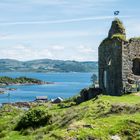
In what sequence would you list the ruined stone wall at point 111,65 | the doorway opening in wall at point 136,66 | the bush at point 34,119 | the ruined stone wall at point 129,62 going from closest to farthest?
1. the bush at point 34,119
2. the ruined stone wall at point 129,62
3. the ruined stone wall at point 111,65
4. the doorway opening in wall at point 136,66

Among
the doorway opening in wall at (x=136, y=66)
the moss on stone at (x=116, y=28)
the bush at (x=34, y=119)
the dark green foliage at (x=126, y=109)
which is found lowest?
the bush at (x=34, y=119)

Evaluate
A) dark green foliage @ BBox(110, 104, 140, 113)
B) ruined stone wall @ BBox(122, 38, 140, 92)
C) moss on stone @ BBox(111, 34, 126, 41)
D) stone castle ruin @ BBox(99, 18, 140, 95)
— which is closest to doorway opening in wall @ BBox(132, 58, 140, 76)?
stone castle ruin @ BBox(99, 18, 140, 95)

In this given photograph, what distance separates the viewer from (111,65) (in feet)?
139

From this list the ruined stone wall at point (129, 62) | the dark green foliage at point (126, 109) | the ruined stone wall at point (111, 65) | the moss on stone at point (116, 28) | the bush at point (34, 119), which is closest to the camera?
the dark green foliage at point (126, 109)

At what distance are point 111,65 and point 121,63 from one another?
136 cm

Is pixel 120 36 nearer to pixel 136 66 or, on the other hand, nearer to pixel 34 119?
pixel 136 66

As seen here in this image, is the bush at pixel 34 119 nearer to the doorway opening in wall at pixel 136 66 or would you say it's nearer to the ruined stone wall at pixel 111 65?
the ruined stone wall at pixel 111 65

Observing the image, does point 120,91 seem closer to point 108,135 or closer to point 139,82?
point 139,82

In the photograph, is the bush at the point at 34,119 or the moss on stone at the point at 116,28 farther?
the moss on stone at the point at 116,28

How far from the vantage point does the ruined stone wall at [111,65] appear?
1634 inches

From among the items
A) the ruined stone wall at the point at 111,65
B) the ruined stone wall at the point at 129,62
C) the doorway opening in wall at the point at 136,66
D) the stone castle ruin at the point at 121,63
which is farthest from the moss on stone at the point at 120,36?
the doorway opening in wall at the point at 136,66

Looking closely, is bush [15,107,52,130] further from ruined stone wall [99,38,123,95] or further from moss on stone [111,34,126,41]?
moss on stone [111,34,126,41]

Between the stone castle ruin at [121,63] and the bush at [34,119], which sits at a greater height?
the stone castle ruin at [121,63]

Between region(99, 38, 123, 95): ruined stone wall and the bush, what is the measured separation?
10.7m
